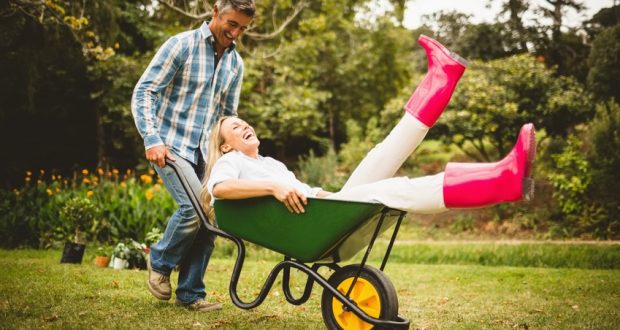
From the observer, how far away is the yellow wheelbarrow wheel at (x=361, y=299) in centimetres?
219

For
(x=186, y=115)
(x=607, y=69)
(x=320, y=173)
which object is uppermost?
(x=607, y=69)

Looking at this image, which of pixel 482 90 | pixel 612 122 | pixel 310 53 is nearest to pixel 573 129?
pixel 482 90

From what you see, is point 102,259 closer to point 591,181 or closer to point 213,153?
point 213,153

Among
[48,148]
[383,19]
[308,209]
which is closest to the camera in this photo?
[308,209]

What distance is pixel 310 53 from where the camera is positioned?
11227 millimetres

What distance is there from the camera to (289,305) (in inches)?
131

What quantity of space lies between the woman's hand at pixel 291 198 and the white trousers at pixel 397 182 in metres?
0.14

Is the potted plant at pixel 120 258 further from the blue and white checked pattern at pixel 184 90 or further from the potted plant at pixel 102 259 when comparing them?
the blue and white checked pattern at pixel 184 90

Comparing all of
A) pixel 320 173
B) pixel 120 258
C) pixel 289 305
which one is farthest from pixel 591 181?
pixel 120 258

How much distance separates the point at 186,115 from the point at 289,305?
128cm

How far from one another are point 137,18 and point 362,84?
551cm

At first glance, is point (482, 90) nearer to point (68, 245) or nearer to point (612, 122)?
point (612, 122)

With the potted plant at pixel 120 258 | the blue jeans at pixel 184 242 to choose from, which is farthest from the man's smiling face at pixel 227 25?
the potted plant at pixel 120 258

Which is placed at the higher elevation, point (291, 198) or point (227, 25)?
point (227, 25)
